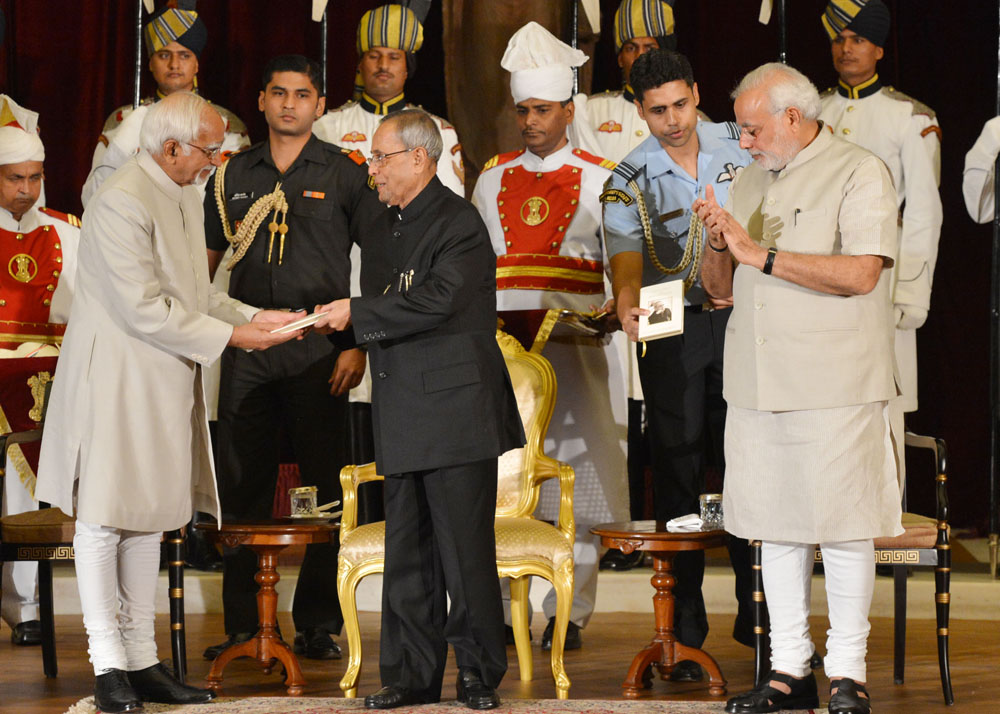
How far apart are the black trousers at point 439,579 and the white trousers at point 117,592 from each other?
663 mm

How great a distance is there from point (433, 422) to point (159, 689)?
1059mm

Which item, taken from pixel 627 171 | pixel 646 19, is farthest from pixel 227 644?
pixel 646 19

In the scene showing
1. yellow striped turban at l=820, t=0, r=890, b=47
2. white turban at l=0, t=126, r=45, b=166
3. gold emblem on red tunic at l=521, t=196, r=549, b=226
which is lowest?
gold emblem on red tunic at l=521, t=196, r=549, b=226

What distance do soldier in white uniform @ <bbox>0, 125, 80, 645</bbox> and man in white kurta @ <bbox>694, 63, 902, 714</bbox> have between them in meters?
2.73

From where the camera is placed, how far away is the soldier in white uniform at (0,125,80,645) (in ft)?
16.2

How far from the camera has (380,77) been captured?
570 centimetres

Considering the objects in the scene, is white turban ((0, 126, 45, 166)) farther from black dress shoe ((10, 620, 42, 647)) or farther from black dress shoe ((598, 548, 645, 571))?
black dress shoe ((598, 548, 645, 571))

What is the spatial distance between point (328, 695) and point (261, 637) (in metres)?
0.28

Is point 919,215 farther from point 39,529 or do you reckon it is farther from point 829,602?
point 39,529

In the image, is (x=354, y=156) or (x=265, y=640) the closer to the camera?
(x=265, y=640)

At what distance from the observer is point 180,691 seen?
3.71 metres

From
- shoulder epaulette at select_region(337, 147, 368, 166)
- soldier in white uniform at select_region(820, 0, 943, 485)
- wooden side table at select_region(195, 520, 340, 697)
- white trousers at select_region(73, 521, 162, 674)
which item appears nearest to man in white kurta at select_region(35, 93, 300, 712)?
white trousers at select_region(73, 521, 162, 674)

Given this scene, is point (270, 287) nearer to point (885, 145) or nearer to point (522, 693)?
point (522, 693)

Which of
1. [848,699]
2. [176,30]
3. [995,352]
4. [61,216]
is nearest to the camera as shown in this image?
[848,699]
